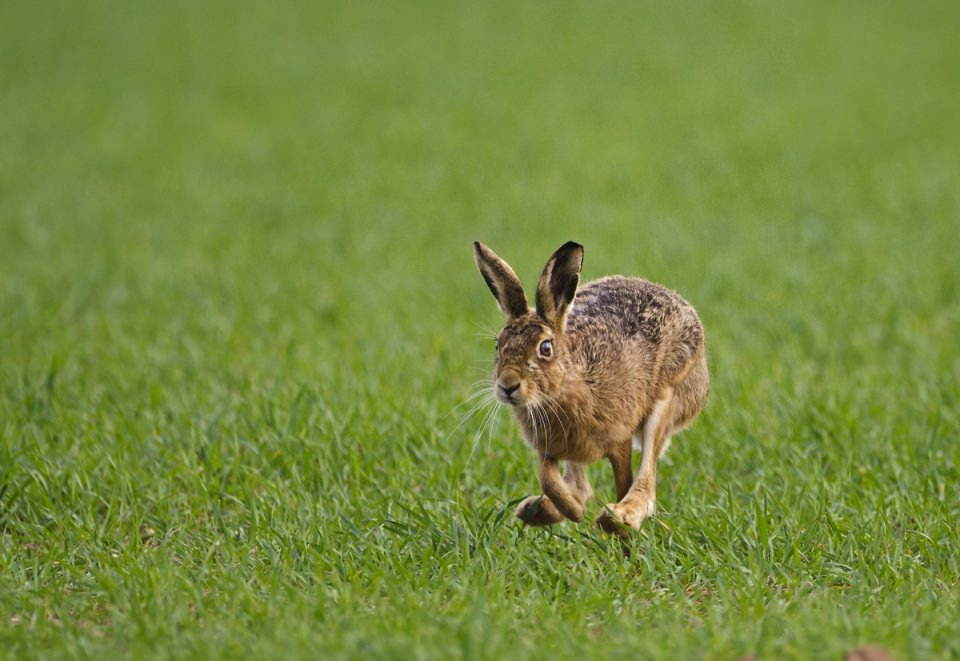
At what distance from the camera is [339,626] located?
3.97 m

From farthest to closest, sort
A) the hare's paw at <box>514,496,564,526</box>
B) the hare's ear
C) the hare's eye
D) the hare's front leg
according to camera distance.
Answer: the hare's paw at <box>514,496,564,526</box>, the hare's front leg, the hare's eye, the hare's ear

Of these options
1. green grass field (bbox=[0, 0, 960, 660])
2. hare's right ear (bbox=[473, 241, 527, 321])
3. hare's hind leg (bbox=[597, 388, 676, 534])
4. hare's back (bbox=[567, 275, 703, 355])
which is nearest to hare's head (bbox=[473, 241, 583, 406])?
hare's right ear (bbox=[473, 241, 527, 321])

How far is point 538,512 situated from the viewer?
4316 millimetres

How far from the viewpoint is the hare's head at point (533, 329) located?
3.93m

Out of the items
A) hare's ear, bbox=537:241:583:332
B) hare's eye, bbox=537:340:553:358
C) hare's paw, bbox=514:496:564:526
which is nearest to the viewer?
hare's ear, bbox=537:241:583:332

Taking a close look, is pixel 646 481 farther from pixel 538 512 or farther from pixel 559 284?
pixel 559 284

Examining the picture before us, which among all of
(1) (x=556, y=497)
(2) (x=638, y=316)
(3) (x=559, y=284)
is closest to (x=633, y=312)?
(2) (x=638, y=316)

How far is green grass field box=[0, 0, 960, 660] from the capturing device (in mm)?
4227

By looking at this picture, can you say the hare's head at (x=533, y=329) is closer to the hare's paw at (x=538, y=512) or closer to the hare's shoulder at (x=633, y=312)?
the hare's shoulder at (x=633, y=312)

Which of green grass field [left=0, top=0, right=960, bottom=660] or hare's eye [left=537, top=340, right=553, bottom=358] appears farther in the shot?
green grass field [left=0, top=0, right=960, bottom=660]

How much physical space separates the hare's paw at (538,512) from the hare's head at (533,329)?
0.45 m

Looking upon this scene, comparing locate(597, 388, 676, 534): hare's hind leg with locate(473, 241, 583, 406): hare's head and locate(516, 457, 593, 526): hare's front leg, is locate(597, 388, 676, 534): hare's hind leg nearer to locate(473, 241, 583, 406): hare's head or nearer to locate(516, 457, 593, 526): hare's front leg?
locate(516, 457, 593, 526): hare's front leg

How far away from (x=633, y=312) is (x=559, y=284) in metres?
0.48

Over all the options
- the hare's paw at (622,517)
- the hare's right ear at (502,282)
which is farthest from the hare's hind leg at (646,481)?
the hare's right ear at (502,282)
